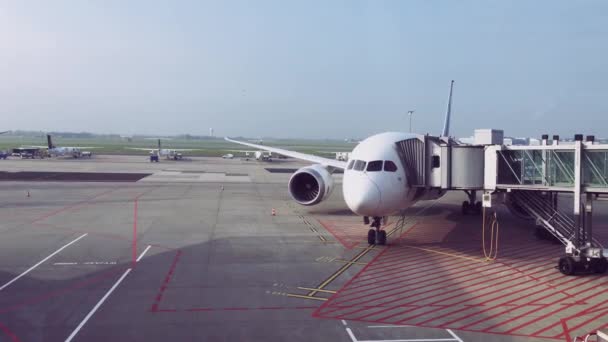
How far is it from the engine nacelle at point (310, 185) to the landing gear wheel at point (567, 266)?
12.6 meters

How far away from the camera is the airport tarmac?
10.5m

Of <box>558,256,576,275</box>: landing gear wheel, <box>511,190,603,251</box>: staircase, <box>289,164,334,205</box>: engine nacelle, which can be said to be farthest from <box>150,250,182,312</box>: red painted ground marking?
<box>511,190,603,251</box>: staircase

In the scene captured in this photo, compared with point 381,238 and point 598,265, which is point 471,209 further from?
point 598,265

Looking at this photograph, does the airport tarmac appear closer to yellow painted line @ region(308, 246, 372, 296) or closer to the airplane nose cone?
yellow painted line @ region(308, 246, 372, 296)

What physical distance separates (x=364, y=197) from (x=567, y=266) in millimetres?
6684

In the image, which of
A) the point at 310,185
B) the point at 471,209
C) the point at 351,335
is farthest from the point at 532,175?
the point at 310,185

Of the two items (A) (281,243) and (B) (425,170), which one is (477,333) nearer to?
(B) (425,170)

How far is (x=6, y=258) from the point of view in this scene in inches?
650

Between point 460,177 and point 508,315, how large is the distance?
6.84 m

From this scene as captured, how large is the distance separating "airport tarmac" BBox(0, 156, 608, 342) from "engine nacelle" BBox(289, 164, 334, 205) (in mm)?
1284

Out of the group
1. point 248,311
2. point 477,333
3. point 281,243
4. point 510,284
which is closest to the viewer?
point 477,333

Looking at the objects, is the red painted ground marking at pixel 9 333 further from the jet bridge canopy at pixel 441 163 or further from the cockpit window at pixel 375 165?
the jet bridge canopy at pixel 441 163

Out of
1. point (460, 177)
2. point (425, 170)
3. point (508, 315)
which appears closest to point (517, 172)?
point (460, 177)

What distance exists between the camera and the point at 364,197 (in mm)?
17281
